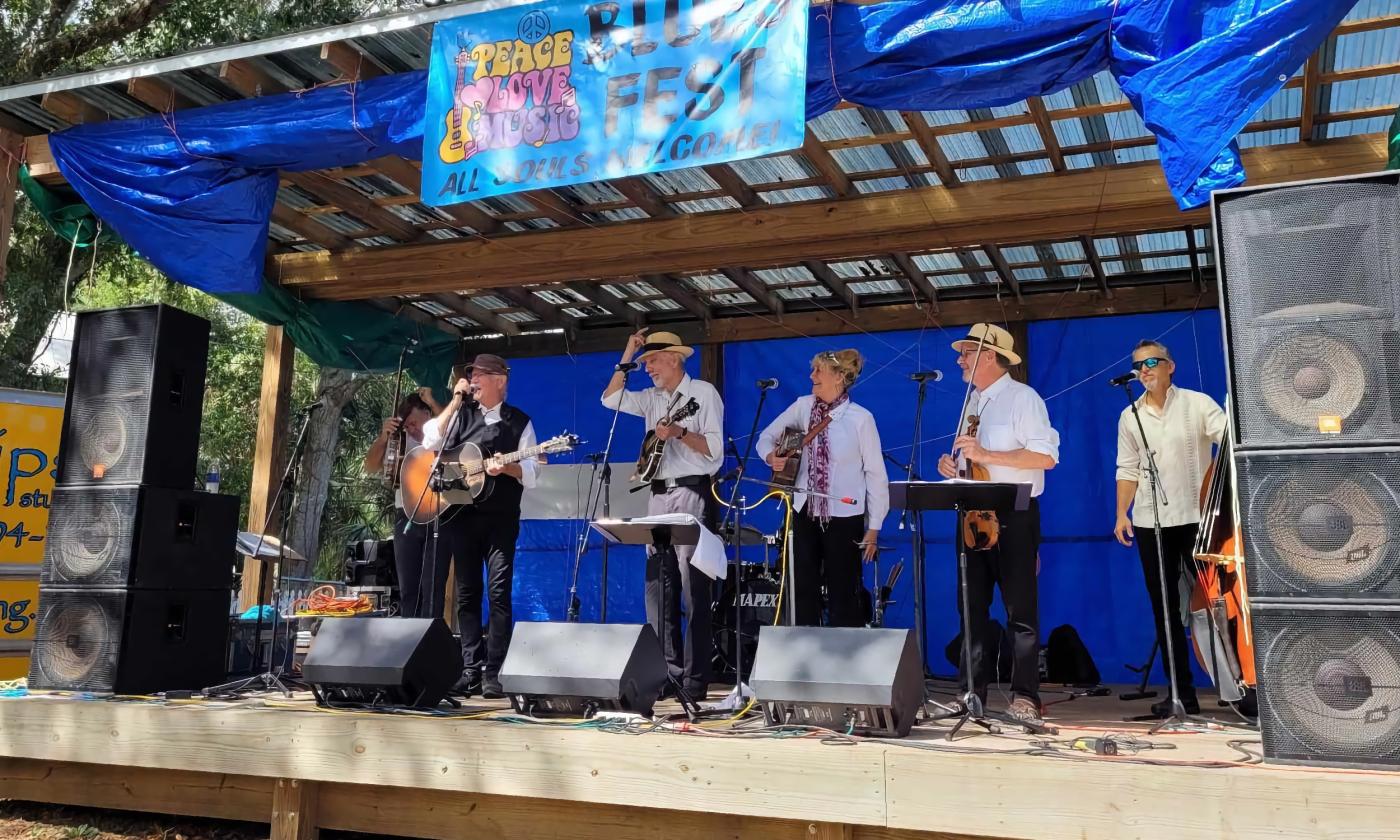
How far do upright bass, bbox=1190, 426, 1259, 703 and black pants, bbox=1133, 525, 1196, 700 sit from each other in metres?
0.60

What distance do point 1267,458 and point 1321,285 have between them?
528 millimetres

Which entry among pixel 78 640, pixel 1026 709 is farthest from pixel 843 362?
Answer: pixel 78 640

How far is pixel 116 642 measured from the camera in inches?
173

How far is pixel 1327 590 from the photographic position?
289 centimetres

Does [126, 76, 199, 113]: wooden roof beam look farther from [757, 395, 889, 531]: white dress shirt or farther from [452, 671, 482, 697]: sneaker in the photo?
[757, 395, 889, 531]: white dress shirt

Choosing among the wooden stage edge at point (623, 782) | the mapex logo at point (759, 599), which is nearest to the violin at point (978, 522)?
the wooden stage edge at point (623, 782)

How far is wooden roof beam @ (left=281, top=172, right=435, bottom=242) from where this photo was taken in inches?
234

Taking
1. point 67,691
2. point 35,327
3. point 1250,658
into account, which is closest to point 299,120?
point 67,691

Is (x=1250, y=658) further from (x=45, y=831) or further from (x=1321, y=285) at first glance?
(x=45, y=831)

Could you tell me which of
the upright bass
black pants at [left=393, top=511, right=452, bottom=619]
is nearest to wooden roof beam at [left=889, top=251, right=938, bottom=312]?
the upright bass

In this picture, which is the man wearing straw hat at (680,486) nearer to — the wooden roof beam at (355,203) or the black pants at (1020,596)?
the black pants at (1020,596)

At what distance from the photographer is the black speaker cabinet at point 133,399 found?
4648mm

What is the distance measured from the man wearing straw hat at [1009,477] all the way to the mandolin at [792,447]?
697 millimetres

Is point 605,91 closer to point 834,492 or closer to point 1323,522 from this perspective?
point 834,492
